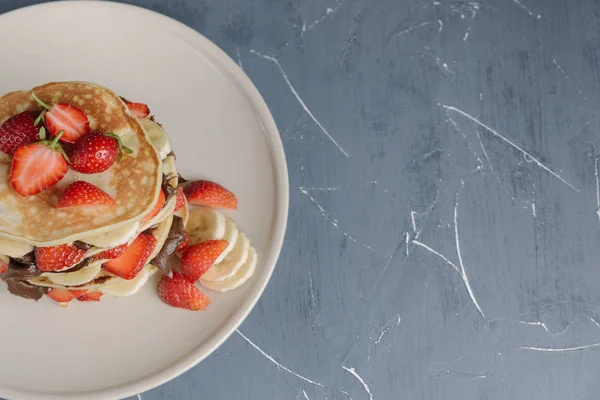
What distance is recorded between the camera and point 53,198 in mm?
1768

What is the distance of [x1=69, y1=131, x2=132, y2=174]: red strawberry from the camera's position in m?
1.70

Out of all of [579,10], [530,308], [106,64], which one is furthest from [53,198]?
[579,10]

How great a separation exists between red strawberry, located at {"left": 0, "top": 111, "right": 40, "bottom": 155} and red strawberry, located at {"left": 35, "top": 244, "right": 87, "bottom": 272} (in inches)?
9.6

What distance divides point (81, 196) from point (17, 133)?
21 cm

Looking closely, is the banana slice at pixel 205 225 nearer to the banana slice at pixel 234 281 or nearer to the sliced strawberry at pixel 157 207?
the banana slice at pixel 234 281

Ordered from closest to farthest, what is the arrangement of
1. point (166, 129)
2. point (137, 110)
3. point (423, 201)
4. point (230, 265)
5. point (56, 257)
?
point (56, 257) → point (137, 110) → point (230, 265) → point (166, 129) → point (423, 201)

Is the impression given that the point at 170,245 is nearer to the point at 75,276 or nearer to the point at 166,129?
the point at 75,276

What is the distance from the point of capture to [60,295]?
206 centimetres

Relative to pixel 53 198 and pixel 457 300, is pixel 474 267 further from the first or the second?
pixel 53 198

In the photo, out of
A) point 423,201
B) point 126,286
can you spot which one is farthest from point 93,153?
point 423,201

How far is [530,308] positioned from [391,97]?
0.81 meters

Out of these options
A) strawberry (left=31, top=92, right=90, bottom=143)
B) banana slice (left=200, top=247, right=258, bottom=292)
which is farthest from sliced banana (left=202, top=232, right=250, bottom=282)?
strawberry (left=31, top=92, right=90, bottom=143)

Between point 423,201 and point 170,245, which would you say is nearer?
point 170,245

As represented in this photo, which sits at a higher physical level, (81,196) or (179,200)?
(81,196)
